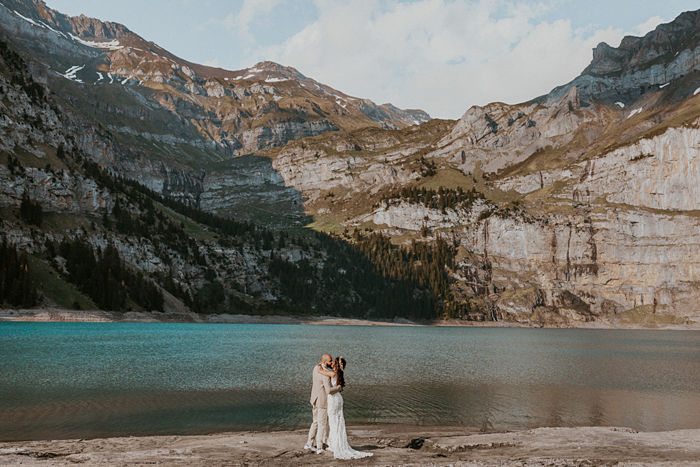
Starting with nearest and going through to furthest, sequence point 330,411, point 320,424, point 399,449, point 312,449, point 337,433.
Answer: point 337,433 → point 330,411 → point 320,424 → point 312,449 → point 399,449

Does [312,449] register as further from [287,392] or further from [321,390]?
[287,392]

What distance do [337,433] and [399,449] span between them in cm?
395

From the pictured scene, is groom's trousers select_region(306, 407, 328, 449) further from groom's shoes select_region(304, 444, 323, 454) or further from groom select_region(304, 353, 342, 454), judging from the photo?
groom's shoes select_region(304, 444, 323, 454)

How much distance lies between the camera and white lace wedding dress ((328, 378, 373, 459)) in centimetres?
1992

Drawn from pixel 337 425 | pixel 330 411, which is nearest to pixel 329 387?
pixel 330 411

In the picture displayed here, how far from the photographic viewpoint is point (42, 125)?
A: 190 metres

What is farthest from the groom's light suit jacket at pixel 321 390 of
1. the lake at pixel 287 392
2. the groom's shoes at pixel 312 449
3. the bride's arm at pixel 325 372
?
the lake at pixel 287 392

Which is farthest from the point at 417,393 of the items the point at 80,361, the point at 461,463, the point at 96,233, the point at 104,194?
the point at 104,194

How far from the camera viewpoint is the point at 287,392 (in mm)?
39906

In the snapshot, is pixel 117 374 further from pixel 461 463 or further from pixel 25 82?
pixel 25 82

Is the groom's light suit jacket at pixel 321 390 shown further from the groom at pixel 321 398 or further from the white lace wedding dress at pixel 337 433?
the white lace wedding dress at pixel 337 433

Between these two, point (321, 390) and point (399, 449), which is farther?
point (399, 449)

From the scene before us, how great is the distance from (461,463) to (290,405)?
18.5 metres

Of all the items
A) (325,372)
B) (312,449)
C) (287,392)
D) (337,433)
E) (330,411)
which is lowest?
(287,392)
